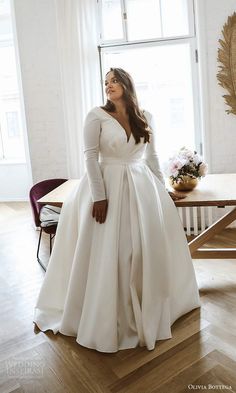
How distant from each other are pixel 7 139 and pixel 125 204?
15.4ft

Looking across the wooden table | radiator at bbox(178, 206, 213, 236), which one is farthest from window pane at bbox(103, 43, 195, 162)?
the wooden table

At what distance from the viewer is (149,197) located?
224 cm

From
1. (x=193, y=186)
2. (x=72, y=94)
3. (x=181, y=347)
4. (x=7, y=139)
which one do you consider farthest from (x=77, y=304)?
(x=7, y=139)

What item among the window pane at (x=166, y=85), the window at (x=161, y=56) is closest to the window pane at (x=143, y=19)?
the window at (x=161, y=56)

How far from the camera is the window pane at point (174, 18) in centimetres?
392

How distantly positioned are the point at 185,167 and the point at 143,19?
2.09 m

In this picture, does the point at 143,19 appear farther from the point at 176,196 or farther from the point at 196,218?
the point at 176,196

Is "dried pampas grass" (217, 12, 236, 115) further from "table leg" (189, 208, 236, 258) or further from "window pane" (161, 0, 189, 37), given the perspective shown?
"table leg" (189, 208, 236, 258)

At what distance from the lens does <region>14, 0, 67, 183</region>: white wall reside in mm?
4234

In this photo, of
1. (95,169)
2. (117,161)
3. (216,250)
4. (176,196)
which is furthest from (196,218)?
(95,169)

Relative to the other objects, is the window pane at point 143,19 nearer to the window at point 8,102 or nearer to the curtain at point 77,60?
the curtain at point 77,60

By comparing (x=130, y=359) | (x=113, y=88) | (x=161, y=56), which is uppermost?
(x=161, y=56)

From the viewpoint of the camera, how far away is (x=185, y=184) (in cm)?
273

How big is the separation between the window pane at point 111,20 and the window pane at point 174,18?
0.46m
